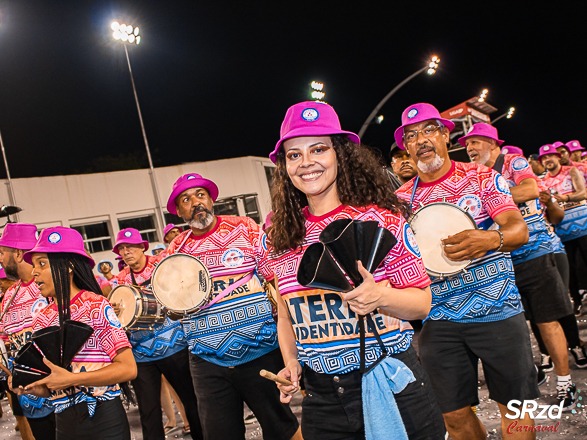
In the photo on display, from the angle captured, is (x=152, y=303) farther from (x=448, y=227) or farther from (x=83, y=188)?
(x=83, y=188)

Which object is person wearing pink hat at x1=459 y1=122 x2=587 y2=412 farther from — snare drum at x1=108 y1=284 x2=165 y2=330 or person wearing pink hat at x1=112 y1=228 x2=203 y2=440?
snare drum at x1=108 y1=284 x2=165 y2=330

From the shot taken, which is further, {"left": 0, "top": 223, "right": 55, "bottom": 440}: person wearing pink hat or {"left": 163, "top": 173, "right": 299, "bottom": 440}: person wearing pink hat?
{"left": 0, "top": 223, "right": 55, "bottom": 440}: person wearing pink hat

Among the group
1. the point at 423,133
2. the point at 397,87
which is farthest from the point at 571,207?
the point at 397,87

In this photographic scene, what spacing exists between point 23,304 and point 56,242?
221 centimetres

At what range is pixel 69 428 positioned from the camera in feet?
12.0

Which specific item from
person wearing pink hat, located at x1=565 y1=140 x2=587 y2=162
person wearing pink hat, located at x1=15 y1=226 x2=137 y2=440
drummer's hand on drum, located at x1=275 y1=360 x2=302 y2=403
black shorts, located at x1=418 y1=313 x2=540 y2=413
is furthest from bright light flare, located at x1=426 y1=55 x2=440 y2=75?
drummer's hand on drum, located at x1=275 y1=360 x2=302 y2=403

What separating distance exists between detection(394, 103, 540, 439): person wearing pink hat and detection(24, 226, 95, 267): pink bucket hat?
2428 mm

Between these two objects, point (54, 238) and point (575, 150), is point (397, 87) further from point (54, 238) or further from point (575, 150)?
point (54, 238)

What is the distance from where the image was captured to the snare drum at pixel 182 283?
455 centimetres

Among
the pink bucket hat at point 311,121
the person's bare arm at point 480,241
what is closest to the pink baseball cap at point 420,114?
the person's bare arm at point 480,241

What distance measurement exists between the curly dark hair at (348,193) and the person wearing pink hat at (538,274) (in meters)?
2.87

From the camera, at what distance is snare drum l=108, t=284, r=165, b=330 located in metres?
6.02

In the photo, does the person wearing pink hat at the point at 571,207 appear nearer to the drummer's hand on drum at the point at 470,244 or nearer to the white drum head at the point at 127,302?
the drummer's hand on drum at the point at 470,244

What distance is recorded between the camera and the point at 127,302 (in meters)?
6.19
